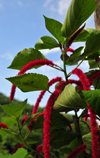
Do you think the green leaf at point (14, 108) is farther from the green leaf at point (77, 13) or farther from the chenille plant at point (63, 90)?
the green leaf at point (77, 13)

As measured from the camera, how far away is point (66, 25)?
0.38 metres

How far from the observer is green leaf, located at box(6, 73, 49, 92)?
34 cm

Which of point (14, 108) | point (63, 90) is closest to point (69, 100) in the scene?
point (63, 90)

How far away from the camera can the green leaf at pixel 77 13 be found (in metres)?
0.35

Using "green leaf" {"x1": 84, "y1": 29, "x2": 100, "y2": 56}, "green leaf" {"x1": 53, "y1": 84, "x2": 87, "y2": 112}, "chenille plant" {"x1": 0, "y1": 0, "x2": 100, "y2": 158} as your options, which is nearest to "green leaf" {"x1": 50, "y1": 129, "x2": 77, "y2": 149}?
"chenille plant" {"x1": 0, "y1": 0, "x2": 100, "y2": 158}

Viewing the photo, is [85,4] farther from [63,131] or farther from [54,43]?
[63,131]

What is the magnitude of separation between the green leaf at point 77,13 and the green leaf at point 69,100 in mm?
138

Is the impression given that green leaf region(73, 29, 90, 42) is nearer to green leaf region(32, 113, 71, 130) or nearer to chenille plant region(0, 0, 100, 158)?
chenille plant region(0, 0, 100, 158)

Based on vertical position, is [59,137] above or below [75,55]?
below

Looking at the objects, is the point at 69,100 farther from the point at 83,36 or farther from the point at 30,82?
the point at 83,36

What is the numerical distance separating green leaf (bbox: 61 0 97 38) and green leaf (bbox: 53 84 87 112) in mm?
138

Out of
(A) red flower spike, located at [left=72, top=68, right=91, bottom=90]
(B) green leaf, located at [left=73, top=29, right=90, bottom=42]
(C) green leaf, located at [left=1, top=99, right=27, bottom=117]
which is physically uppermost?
(B) green leaf, located at [left=73, top=29, right=90, bottom=42]

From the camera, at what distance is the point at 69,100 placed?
13.2 inches

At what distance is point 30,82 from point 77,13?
17 cm
